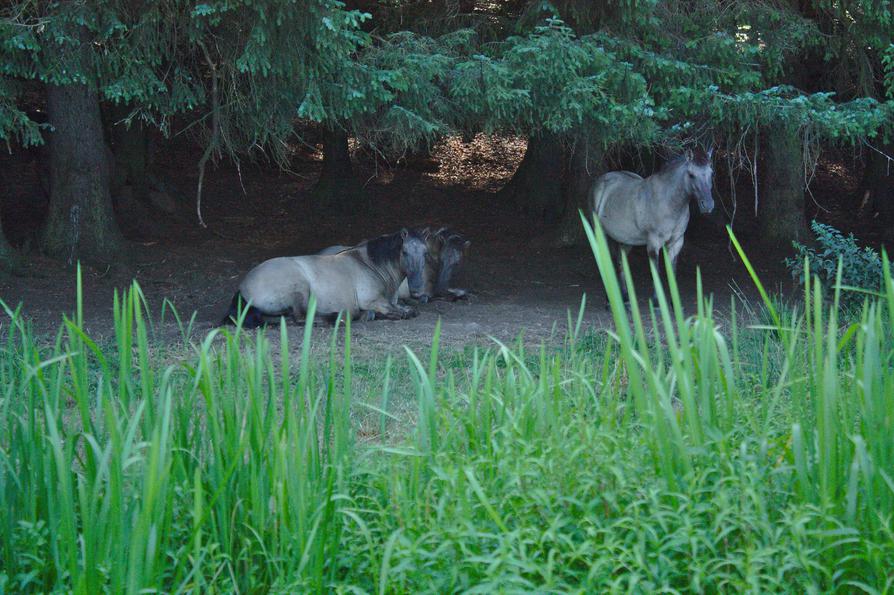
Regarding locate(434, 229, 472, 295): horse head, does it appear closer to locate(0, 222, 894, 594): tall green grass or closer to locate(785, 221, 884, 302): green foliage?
locate(785, 221, 884, 302): green foliage

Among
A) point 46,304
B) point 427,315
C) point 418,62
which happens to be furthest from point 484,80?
point 46,304

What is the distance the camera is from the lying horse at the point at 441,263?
392 inches

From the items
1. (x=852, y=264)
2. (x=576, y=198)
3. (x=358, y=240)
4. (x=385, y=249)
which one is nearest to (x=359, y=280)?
(x=385, y=249)

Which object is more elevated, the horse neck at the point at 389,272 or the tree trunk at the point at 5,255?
the tree trunk at the point at 5,255

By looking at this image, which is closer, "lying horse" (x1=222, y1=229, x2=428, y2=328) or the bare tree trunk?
"lying horse" (x1=222, y1=229, x2=428, y2=328)

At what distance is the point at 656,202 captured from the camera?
385 inches

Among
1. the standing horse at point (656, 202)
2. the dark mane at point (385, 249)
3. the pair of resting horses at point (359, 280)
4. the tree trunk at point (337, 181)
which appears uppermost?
the tree trunk at point (337, 181)

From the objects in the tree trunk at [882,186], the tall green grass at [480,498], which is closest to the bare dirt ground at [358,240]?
the tree trunk at [882,186]

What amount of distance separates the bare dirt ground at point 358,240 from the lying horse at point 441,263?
27cm

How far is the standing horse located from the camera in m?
9.17

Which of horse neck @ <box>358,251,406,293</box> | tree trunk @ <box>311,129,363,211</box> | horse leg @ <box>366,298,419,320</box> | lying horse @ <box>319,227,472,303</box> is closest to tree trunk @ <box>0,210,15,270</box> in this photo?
lying horse @ <box>319,227,472,303</box>

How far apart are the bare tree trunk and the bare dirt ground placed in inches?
10.6

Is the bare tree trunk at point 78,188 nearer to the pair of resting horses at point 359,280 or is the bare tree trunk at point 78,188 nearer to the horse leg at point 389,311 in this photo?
the pair of resting horses at point 359,280

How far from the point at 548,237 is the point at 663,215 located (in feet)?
11.4
